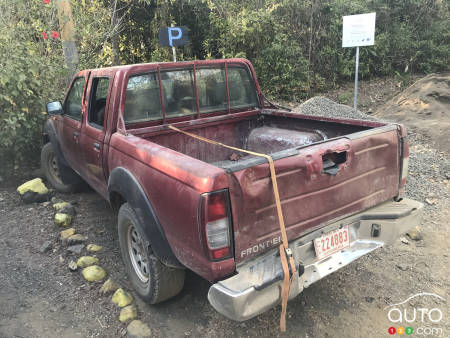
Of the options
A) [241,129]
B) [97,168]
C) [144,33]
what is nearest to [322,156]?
[241,129]

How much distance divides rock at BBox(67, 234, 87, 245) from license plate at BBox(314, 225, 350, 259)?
2.67 metres

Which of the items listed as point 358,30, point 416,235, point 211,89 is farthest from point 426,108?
point 211,89

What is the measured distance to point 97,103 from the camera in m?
3.73

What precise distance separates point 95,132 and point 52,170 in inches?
91.0

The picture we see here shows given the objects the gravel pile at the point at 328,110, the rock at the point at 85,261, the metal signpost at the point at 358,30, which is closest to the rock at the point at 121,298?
the rock at the point at 85,261

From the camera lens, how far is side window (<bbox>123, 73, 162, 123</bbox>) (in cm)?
320

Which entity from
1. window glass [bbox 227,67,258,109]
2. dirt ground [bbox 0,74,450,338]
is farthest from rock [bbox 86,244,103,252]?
window glass [bbox 227,67,258,109]

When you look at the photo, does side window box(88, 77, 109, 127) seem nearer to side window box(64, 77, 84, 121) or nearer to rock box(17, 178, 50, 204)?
side window box(64, 77, 84, 121)

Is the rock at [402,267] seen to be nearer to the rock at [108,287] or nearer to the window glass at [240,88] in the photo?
the window glass at [240,88]

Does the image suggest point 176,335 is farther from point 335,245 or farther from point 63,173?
point 63,173

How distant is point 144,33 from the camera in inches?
452

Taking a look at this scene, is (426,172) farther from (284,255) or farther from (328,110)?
(284,255)

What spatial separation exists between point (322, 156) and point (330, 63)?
32.7ft

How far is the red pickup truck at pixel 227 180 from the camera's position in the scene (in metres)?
2.01
